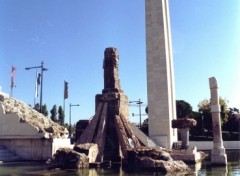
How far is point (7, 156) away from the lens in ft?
64.8

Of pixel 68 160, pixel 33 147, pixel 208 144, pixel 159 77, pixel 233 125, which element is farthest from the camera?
pixel 233 125

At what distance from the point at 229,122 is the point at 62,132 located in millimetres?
26830

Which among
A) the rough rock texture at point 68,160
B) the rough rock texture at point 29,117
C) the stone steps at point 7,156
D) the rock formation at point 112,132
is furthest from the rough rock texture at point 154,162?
the stone steps at point 7,156

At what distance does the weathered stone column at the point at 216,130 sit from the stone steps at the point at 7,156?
40.8 ft

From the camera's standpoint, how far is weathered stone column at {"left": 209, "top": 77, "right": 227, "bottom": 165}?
1700 cm

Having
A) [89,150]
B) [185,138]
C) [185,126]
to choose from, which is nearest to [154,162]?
[89,150]

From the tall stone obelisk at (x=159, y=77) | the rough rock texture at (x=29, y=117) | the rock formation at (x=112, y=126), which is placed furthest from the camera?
the tall stone obelisk at (x=159, y=77)

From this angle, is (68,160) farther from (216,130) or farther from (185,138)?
(185,138)

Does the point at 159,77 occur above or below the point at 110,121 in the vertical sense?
above

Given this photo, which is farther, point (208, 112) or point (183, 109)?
point (183, 109)

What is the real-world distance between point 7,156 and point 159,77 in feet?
48.0

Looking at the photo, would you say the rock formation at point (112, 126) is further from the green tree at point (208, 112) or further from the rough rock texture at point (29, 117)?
the green tree at point (208, 112)

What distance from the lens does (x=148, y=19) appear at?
29.3 meters

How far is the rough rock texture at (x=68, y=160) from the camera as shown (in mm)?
15664
